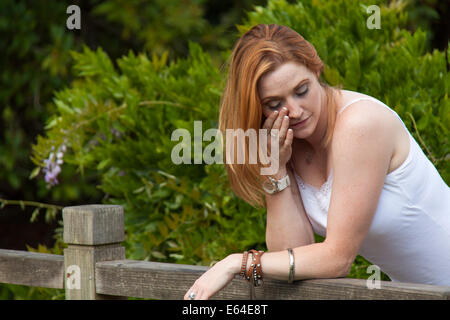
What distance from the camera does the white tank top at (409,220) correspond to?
1936 mm

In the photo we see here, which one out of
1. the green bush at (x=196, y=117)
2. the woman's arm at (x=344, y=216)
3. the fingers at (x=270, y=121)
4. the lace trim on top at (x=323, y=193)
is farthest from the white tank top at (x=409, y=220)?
the green bush at (x=196, y=117)

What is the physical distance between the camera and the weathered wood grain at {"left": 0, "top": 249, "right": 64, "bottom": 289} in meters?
2.25

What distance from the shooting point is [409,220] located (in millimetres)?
1999

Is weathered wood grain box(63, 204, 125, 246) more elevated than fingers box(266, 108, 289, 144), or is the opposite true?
fingers box(266, 108, 289, 144)

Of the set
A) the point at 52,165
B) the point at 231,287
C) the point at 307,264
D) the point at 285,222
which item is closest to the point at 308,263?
the point at 307,264

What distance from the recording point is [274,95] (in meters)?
1.94

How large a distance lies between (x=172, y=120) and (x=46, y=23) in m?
3.20

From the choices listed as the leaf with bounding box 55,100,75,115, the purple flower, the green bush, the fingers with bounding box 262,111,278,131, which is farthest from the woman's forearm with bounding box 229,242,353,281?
the leaf with bounding box 55,100,75,115

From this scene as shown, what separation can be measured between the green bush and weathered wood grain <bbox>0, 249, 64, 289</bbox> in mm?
853

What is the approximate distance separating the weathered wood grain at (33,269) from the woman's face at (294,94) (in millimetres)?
917

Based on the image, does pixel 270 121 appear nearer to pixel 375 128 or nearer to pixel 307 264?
pixel 375 128

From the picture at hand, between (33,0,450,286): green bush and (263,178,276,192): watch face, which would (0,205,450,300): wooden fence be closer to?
(263,178,276,192): watch face

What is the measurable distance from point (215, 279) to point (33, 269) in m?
0.84
